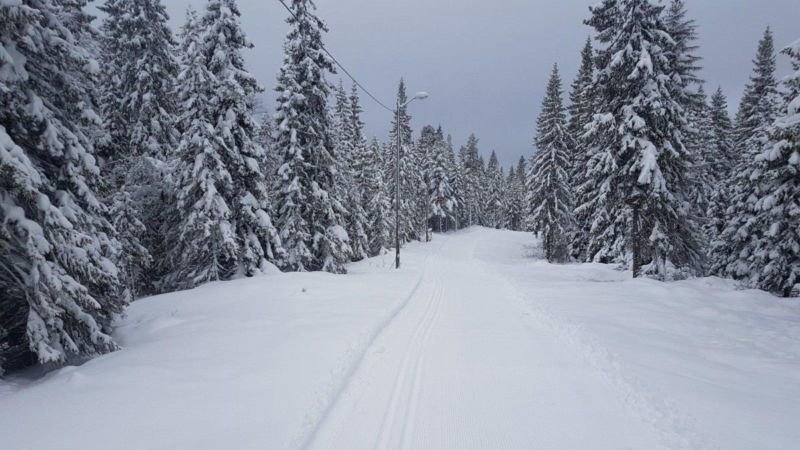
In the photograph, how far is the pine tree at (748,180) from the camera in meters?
17.2

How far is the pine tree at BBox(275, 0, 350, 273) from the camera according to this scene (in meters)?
18.2

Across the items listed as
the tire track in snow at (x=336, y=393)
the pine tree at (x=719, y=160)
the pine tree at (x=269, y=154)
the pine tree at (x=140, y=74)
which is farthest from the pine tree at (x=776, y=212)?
the pine tree at (x=140, y=74)

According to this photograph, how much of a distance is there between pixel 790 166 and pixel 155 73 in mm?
24844

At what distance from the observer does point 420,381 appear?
19.0 ft

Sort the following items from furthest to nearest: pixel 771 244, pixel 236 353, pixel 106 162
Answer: pixel 771 244 < pixel 106 162 < pixel 236 353

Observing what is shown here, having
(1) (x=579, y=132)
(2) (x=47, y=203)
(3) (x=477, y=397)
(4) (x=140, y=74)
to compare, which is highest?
(1) (x=579, y=132)

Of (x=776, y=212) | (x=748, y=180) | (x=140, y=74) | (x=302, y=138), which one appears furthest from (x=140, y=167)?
(x=748, y=180)

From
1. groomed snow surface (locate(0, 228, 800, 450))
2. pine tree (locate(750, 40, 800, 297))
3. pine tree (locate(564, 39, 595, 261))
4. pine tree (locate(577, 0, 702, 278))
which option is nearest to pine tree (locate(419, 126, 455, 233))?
pine tree (locate(564, 39, 595, 261))

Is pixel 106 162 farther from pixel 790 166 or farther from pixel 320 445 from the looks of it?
pixel 790 166

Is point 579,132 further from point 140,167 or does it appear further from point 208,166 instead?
point 140,167

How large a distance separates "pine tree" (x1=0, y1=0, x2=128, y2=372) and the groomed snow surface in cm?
112

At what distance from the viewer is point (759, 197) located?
16.9m

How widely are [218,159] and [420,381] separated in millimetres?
12183

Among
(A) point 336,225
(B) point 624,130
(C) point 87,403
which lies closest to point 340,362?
(C) point 87,403
